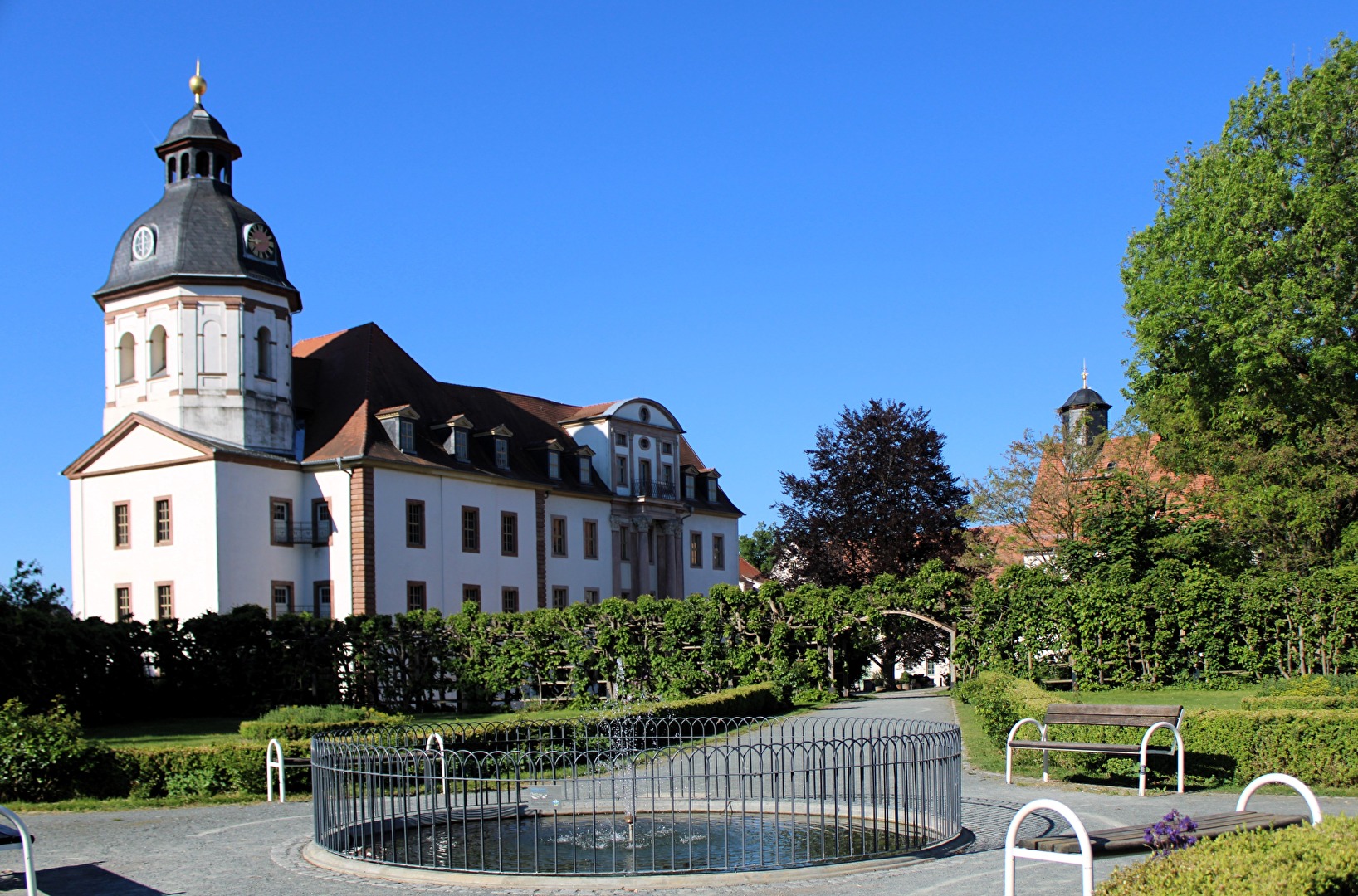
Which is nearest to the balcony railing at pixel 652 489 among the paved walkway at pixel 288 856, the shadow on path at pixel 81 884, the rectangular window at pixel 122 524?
the rectangular window at pixel 122 524

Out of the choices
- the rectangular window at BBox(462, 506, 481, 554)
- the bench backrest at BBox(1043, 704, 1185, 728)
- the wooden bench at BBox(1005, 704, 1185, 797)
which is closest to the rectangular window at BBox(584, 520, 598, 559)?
the rectangular window at BBox(462, 506, 481, 554)

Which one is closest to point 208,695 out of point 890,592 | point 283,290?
point 283,290

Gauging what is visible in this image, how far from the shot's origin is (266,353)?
1695 inches

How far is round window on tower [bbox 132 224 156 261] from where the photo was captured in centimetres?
4250

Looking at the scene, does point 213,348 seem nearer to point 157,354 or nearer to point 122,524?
point 157,354

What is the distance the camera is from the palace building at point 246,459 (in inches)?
1594

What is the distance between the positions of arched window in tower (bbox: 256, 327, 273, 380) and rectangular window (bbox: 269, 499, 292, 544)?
14.1 ft

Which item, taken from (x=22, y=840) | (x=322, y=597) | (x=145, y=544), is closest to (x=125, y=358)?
(x=145, y=544)

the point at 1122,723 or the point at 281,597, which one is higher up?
the point at 281,597

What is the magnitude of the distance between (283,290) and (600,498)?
15.7 meters

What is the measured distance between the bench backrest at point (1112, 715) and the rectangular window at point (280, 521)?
31.0 metres

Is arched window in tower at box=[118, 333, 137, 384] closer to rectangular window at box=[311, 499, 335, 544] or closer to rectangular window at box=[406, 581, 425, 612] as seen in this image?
rectangular window at box=[311, 499, 335, 544]

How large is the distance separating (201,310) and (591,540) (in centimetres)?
1817

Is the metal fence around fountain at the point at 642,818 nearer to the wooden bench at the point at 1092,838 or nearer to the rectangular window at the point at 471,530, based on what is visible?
the wooden bench at the point at 1092,838
